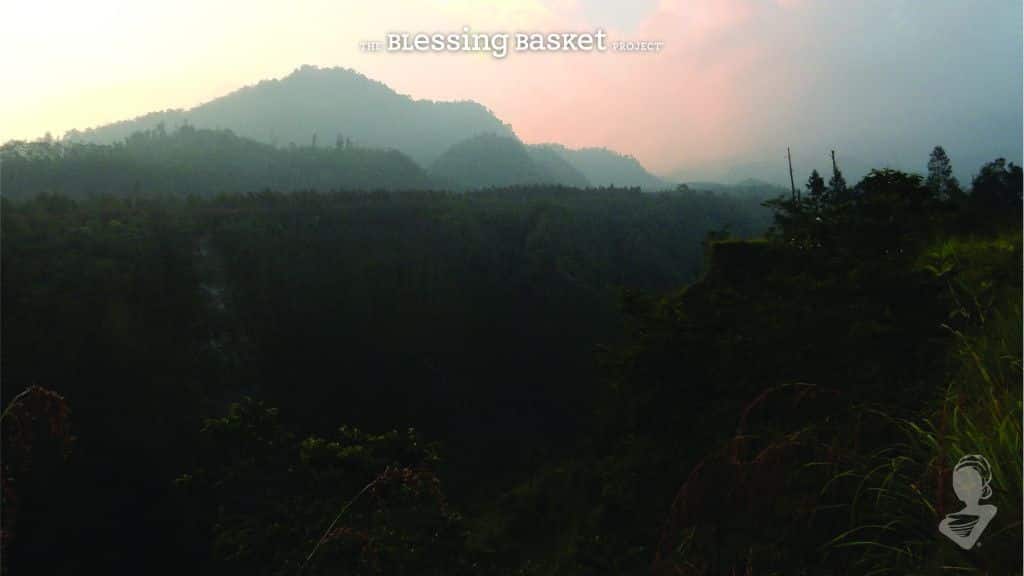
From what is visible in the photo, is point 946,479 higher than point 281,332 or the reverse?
higher

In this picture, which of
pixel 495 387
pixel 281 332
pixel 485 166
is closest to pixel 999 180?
pixel 495 387

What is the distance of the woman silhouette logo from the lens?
181 centimetres

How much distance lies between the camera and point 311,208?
79.9 m

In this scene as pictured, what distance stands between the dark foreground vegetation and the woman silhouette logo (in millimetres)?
39

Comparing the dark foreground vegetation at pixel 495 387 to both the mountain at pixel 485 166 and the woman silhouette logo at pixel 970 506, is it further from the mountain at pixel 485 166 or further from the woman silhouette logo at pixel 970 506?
the mountain at pixel 485 166

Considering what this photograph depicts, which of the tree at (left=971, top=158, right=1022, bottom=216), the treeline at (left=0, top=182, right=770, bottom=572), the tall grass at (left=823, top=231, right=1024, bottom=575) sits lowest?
the treeline at (left=0, top=182, right=770, bottom=572)

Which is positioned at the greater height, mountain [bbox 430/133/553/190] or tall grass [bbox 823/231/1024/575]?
mountain [bbox 430/133/553/190]

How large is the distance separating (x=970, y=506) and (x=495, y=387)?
57.7 metres

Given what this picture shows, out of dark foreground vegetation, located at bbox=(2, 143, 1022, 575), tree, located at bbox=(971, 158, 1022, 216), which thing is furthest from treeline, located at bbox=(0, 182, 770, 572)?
tree, located at bbox=(971, 158, 1022, 216)

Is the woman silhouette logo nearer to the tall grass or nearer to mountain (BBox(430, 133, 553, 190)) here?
the tall grass

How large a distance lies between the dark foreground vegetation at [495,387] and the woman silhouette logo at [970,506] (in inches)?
1.5

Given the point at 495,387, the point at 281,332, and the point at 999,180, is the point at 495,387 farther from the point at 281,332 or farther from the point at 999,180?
the point at 999,180

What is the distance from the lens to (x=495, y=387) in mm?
58750

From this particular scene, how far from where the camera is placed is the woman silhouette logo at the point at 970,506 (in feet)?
5.93
